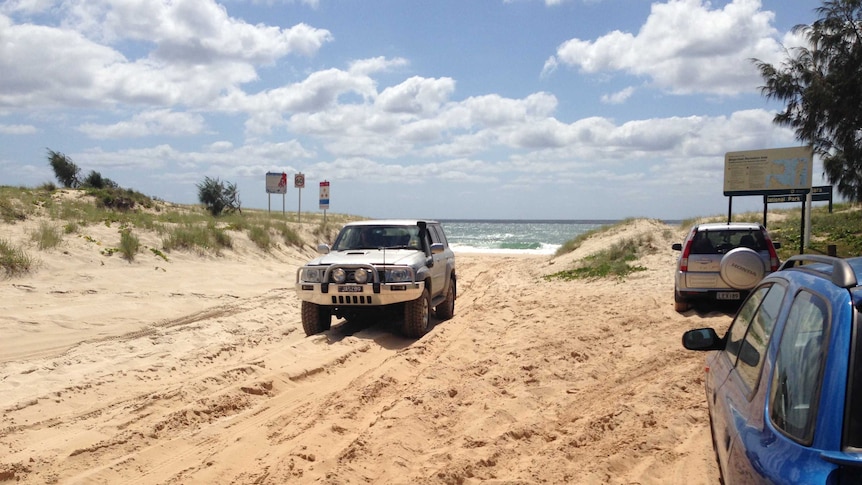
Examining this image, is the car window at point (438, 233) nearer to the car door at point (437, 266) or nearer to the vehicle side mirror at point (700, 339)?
the car door at point (437, 266)

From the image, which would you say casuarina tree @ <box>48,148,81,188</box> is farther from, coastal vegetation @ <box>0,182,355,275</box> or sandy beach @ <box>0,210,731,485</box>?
sandy beach @ <box>0,210,731,485</box>

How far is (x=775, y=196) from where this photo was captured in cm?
1783

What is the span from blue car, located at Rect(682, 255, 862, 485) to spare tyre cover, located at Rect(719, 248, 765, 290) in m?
7.07

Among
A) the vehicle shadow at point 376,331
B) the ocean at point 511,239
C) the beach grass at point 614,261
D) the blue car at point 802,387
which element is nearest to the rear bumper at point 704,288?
the vehicle shadow at point 376,331

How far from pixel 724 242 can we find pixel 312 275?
290 inches

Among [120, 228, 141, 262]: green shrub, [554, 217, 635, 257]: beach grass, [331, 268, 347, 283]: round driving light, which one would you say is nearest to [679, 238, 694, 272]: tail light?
[331, 268, 347, 283]: round driving light

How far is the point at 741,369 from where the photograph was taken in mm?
3363

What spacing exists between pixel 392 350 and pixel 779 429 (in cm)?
696

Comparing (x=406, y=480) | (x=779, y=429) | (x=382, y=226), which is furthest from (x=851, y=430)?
(x=382, y=226)

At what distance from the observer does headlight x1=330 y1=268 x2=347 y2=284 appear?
961 cm

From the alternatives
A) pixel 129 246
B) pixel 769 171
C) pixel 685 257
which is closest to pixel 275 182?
pixel 129 246

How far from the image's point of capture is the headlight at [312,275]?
31.9 feet

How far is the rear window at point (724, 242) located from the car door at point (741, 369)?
26.0 feet

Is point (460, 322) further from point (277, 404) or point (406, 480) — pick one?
point (406, 480)
